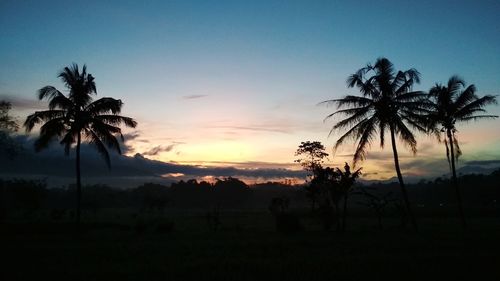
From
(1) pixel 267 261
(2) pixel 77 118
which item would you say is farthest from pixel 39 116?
(1) pixel 267 261

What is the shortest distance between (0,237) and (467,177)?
133421mm

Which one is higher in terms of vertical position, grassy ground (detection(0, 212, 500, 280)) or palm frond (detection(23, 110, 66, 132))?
palm frond (detection(23, 110, 66, 132))

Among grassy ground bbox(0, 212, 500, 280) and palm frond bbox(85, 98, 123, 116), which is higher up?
palm frond bbox(85, 98, 123, 116)

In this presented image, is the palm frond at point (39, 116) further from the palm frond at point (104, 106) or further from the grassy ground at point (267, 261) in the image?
the grassy ground at point (267, 261)

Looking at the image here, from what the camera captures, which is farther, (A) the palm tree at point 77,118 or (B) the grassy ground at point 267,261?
(A) the palm tree at point 77,118

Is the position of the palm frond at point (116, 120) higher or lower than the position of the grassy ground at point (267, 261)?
higher

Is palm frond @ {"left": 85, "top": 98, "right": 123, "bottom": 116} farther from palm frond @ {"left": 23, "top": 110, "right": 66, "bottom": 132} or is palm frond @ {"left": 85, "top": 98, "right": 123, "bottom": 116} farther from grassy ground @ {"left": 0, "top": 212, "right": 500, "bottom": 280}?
grassy ground @ {"left": 0, "top": 212, "right": 500, "bottom": 280}

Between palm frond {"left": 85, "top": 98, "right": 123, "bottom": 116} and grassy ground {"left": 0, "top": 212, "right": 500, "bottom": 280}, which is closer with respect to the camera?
grassy ground {"left": 0, "top": 212, "right": 500, "bottom": 280}

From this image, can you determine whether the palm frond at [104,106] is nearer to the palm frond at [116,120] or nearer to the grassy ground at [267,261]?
the palm frond at [116,120]

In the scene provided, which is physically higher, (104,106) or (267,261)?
(104,106)

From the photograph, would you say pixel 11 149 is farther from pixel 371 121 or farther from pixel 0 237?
pixel 371 121

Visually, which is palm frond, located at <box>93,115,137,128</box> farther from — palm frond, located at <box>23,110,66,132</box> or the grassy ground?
the grassy ground

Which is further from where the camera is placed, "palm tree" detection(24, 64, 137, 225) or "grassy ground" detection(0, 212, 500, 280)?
"palm tree" detection(24, 64, 137, 225)

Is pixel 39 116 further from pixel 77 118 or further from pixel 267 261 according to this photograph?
pixel 267 261
